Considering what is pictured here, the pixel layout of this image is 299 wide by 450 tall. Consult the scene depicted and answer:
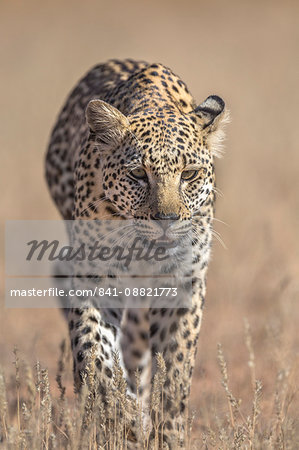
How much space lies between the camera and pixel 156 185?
567 centimetres

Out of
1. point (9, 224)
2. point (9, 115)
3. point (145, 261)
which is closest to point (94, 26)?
point (9, 115)

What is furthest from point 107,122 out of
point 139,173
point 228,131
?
point 228,131

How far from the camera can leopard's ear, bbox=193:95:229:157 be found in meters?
6.15

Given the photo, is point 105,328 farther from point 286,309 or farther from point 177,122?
point 286,309

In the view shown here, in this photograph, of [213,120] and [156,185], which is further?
[213,120]

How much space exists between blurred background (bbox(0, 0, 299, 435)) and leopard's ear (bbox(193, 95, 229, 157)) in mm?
1386

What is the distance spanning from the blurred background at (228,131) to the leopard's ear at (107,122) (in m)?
1.69

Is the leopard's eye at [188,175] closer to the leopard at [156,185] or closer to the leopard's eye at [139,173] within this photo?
the leopard at [156,185]

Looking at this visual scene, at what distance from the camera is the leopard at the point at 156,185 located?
5730mm

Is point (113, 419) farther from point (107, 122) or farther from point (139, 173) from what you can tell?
point (107, 122)

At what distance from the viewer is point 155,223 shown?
5.58 metres

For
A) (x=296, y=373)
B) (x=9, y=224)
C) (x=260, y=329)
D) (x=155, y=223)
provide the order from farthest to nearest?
(x=9, y=224) < (x=260, y=329) < (x=296, y=373) < (x=155, y=223)

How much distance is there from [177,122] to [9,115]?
13.6 m

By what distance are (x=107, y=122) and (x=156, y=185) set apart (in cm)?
64
